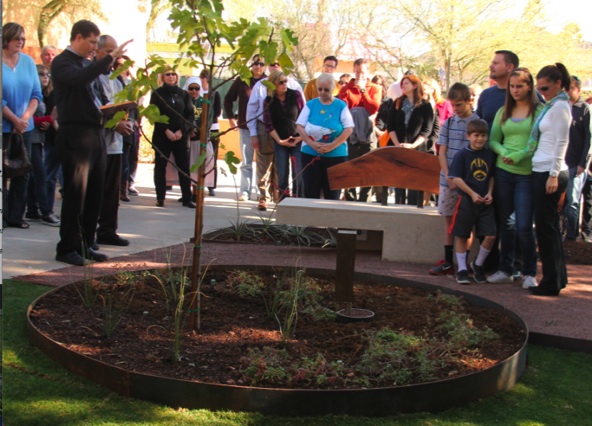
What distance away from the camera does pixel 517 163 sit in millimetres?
6973

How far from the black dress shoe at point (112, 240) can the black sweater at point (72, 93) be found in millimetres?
1692

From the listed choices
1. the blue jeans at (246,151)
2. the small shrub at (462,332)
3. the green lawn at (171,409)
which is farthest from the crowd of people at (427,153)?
the blue jeans at (246,151)

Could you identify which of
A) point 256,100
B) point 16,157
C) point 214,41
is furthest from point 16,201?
point 214,41

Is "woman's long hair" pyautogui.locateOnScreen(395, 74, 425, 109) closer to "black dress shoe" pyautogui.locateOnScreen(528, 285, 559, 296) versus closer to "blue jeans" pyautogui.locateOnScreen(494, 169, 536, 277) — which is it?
"blue jeans" pyautogui.locateOnScreen(494, 169, 536, 277)

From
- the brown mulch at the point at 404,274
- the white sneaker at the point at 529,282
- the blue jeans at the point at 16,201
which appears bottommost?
the brown mulch at the point at 404,274

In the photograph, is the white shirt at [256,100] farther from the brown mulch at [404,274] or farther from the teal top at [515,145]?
the teal top at [515,145]

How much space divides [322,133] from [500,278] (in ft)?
10.5

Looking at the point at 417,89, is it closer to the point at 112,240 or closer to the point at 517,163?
the point at 517,163

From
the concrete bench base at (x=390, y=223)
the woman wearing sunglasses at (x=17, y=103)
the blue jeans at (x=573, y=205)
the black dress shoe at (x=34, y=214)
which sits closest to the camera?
the concrete bench base at (x=390, y=223)

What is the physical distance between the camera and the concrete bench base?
26.6ft

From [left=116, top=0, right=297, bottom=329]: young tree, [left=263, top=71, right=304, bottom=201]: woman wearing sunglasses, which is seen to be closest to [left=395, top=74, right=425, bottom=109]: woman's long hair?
[left=263, top=71, right=304, bottom=201]: woman wearing sunglasses

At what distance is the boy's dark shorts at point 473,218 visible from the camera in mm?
7227

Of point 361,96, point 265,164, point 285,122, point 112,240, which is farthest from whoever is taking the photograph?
point 361,96

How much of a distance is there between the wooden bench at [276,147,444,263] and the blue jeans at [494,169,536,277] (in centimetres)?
93
